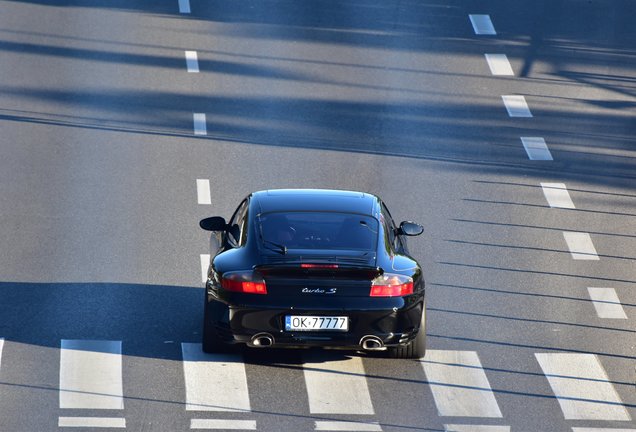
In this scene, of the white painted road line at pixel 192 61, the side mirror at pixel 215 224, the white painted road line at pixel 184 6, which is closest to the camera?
the side mirror at pixel 215 224

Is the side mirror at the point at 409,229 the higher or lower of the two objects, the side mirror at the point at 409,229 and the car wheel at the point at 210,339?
the higher

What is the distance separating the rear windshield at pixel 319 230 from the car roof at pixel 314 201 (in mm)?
142

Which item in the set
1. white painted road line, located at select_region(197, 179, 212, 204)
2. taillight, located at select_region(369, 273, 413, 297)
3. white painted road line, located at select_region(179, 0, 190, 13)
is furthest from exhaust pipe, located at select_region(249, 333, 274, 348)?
white painted road line, located at select_region(179, 0, 190, 13)

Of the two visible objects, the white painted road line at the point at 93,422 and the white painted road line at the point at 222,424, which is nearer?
the white painted road line at the point at 93,422

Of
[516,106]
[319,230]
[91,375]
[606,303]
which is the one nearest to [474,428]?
[319,230]

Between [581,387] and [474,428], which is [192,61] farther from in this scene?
[474,428]

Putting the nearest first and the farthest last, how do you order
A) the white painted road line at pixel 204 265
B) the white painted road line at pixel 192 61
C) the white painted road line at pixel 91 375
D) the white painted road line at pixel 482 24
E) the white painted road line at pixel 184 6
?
the white painted road line at pixel 91 375
the white painted road line at pixel 204 265
the white painted road line at pixel 192 61
the white painted road line at pixel 482 24
the white painted road line at pixel 184 6

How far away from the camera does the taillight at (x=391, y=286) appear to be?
43.9 feet

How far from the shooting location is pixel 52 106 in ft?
80.1

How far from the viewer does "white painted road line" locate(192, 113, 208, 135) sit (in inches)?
919

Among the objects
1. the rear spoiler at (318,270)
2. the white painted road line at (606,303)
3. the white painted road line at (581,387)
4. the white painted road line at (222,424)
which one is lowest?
the white painted road line at (606,303)

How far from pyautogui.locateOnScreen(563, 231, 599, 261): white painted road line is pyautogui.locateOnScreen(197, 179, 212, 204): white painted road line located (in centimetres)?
474

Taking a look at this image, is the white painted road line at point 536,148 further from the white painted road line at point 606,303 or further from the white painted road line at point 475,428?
the white painted road line at point 475,428

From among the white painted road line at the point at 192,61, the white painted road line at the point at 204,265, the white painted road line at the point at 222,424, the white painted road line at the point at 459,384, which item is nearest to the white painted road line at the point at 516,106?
the white painted road line at the point at 192,61
